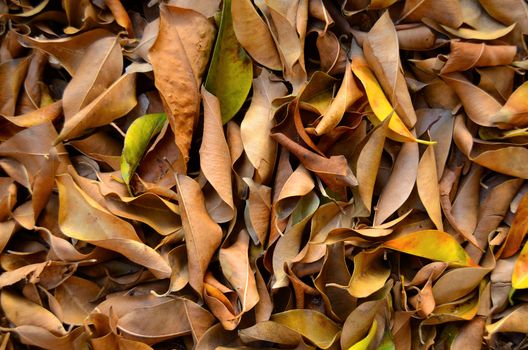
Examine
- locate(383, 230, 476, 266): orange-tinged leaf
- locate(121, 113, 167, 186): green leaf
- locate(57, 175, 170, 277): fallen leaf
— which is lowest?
locate(383, 230, 476, 266): orange-tinged leaf

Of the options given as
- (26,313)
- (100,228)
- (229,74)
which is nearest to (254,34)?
(229,74)

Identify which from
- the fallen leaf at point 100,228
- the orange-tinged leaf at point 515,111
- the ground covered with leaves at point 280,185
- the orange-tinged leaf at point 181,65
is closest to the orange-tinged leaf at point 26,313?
the ground covered with leaves at point 280,185

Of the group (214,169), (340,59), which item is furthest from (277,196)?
(340,59)

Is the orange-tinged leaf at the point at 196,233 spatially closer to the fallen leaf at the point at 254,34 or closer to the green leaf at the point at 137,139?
the green leaf at the point at 137,139

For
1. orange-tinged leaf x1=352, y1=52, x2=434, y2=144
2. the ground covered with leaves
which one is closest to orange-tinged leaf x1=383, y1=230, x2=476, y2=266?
the ground covered with leaves

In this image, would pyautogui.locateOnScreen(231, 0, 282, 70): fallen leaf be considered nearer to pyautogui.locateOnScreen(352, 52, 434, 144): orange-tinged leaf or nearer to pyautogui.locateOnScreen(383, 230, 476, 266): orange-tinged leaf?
pyautogui.locateOnScreen(352, 52, 434, 144): orange-tinged leaf

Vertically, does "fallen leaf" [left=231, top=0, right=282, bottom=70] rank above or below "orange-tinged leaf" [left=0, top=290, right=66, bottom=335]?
above

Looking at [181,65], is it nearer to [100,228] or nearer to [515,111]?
[100,228]

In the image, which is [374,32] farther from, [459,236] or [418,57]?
[459,236]
